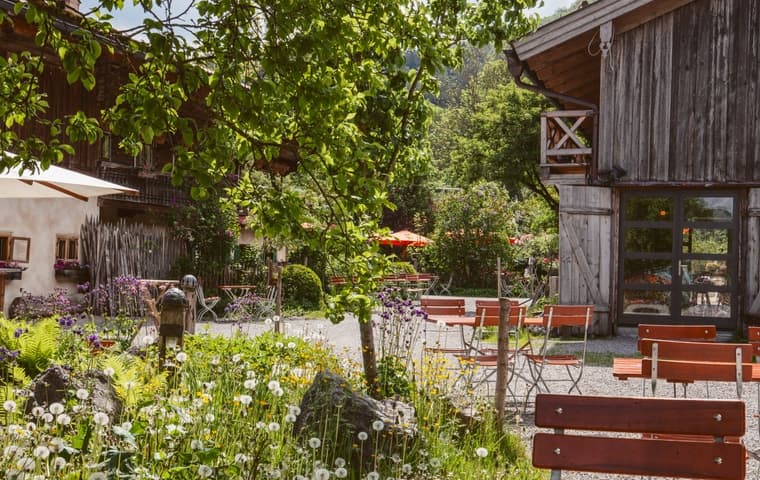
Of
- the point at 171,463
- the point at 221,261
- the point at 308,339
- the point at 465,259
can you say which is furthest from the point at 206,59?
the point at 465,259

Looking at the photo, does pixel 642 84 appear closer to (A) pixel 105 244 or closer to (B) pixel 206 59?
(A) pixel 105 244

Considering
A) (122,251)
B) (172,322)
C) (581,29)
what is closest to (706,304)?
(581,29)

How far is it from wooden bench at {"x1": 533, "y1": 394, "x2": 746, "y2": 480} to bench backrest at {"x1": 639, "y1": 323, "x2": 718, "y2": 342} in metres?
3.17

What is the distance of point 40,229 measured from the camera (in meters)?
17.1

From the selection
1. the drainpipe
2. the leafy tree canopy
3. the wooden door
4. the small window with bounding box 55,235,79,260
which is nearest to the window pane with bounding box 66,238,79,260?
the small window with bounding box 55,235,79,260

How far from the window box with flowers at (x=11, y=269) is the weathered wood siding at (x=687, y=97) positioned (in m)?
10.5

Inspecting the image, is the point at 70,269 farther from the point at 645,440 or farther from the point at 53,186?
the point at 645,440

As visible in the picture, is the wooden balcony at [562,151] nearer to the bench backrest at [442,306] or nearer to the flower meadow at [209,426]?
the bench backrest at [442,306]

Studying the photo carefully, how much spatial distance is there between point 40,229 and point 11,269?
2.36m

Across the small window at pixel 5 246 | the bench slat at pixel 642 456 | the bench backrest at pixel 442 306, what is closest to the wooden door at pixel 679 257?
the bench backrest at pixel 442 306

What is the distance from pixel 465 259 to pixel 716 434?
30.1m

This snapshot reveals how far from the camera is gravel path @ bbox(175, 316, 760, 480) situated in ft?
22.7

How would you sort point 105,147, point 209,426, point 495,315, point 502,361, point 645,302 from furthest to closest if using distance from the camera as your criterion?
1. point 105,147
2. point 645,302
3. point 495,315
4. point 502,361
5. point 209,426

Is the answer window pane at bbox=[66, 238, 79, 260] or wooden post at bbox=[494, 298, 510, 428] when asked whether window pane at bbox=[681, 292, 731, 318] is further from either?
window pane at bbox=[66, 238, 79, 260]
